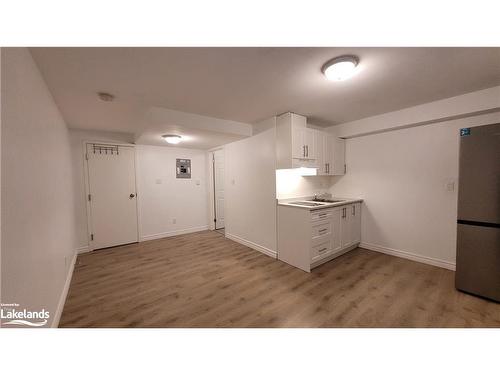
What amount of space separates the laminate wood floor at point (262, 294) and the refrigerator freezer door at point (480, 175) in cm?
90

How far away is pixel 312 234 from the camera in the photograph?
257cm

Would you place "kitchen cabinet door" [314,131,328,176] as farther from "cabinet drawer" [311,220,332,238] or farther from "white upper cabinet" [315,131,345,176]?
"cabinet drawer" [311,220,332,238]

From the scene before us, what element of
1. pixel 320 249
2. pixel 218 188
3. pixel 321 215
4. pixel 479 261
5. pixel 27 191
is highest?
pixel 27 191

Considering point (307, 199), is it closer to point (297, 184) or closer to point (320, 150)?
point (297, 184)

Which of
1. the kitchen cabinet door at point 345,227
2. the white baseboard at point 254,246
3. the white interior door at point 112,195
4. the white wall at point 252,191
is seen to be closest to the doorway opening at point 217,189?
the white wall at point 252,191

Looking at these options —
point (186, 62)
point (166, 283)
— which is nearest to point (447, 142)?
point (186, 62)

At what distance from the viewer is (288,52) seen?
4.77 ft

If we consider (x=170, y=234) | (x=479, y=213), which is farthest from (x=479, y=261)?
(x=170, y=234)

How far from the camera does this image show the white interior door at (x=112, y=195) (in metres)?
3.43

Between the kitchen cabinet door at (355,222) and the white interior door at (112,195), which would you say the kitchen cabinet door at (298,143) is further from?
the white interior door at (112,195)

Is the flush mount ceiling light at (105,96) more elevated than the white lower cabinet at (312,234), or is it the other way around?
the flush mount ceiling light at (105,96)

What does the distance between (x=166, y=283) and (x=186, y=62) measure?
95.9 inches

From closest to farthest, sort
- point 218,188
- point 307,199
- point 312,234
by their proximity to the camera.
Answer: point 312,234 → point 307,199 → point 218,188

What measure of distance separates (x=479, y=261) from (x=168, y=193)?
497 centimetres
